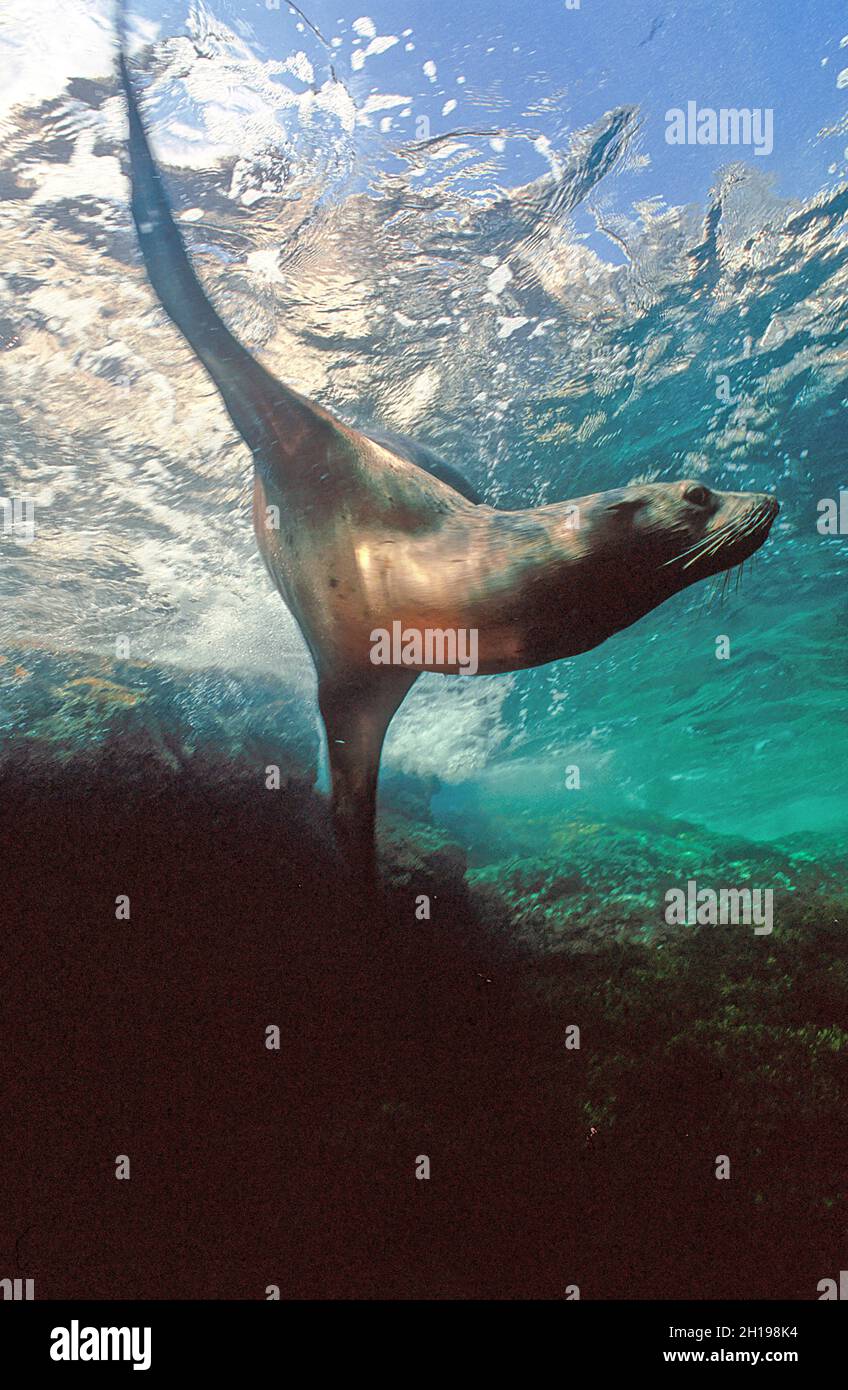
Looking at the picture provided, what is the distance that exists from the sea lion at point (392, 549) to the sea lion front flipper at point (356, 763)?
11 millimetres

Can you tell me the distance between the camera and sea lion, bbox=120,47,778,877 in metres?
2.83

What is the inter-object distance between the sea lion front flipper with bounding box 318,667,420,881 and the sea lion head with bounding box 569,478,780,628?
204 cm

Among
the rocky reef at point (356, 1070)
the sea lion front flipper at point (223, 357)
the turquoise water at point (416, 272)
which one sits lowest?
the rocky reef at point (356, 1070)

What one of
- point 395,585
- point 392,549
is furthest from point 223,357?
point 395,585

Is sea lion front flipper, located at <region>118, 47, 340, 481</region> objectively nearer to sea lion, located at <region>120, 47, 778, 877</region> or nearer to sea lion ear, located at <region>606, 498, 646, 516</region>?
sea lion, located at <region>120, 47, 778, 877</region>

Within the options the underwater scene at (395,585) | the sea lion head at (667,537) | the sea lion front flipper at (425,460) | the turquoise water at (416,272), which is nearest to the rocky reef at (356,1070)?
the underwater scene at (395,585)

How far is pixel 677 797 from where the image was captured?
31.8 meters

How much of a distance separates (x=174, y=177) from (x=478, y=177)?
2.29 metres

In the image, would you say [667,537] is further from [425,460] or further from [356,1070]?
[356,1070]

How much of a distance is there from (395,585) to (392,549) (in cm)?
21

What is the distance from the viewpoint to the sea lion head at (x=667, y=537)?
2746mm

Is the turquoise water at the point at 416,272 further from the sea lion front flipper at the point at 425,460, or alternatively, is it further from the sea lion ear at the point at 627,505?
the sea lion ear at the point at 627,505
